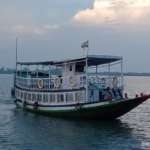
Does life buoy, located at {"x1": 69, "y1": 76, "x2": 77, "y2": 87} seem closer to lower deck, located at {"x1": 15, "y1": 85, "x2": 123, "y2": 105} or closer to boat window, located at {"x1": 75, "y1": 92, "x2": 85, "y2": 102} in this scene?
lower deck, located at {"x1": 15, "y1": 85, "x2": 123, "y2": 105}

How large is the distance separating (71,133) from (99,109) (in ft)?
17.7

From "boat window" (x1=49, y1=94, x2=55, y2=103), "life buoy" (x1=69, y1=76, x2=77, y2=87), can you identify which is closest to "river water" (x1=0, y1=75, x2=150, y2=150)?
"boat window" (x1=49, y1=94, x2=55, y2=103)

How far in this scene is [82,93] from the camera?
46.0 metres

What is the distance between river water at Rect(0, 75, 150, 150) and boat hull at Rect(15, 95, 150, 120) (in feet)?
2.22

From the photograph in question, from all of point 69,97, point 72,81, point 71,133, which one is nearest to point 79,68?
point 72,81

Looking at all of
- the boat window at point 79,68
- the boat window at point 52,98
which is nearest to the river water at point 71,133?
the boat window at point 52,98

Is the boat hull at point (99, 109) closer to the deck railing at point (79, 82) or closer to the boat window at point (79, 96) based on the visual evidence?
the boat window at point (79, 96)

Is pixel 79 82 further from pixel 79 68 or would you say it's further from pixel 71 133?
pixel 71 133

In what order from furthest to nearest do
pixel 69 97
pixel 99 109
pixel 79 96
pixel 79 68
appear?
pixel 79 68 < pixel 69 97 < pixel 79 96 < pixel 99 109

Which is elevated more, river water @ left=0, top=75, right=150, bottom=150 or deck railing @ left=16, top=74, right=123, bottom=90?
deck railing @ left=16, top=74, right=123, bottom=90

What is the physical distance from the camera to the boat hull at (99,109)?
43444mm

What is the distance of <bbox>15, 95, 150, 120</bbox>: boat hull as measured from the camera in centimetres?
4344

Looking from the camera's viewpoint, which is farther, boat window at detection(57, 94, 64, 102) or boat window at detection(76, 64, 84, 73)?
boat window at detection(76, 64, 84, 73)

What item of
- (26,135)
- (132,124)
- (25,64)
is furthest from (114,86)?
(25,64)
